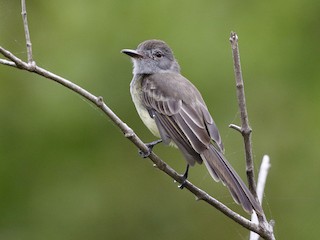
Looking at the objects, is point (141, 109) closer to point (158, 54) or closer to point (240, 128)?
point (158, 54)

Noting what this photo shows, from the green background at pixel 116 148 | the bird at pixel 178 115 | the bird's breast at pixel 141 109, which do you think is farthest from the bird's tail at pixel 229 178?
the green background at pixel 116 148

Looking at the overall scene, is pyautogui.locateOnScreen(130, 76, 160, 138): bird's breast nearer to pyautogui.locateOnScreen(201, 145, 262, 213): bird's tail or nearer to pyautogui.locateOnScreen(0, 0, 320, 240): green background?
pyautogui.locateOnScreen(201, 145, 262, 213): bird's tail

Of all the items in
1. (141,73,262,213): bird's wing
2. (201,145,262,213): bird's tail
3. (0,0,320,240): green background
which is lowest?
(201,145,262,213): bird's tail

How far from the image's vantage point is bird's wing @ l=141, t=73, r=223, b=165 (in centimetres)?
410

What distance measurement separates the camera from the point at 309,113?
6.86m

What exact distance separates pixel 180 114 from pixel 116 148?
2308mm

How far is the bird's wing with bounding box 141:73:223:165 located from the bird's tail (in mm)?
57

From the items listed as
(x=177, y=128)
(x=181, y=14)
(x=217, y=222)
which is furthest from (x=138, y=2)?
(x=177, y=128)

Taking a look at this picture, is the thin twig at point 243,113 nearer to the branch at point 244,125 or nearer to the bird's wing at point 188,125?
the branch at point 244,125

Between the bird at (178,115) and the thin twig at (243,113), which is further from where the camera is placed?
Answer: the bird at (178,115)

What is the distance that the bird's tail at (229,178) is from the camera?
351 cm

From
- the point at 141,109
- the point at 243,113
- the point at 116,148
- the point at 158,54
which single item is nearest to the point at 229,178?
the point at 243,113

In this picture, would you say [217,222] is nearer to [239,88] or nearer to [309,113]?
[309,113]

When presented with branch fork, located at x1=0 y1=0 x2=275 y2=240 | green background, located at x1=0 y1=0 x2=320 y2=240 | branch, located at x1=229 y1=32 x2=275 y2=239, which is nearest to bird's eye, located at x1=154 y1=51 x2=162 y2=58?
green background, located at x1=0 y1=0 x2=320 y2=240
